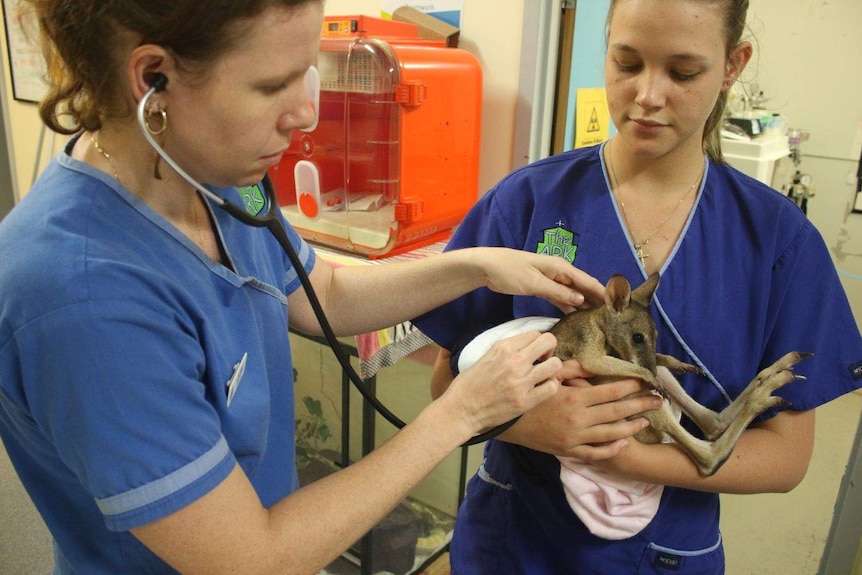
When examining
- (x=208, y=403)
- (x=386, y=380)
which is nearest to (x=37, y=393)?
(x=208, y=403)

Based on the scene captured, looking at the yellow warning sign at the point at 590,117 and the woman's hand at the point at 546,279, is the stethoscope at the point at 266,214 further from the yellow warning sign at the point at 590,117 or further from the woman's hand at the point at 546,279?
the yellow warning sign at the point at 590,117

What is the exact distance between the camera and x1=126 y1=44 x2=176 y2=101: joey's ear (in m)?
0.65

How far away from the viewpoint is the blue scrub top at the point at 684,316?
37.7 inches

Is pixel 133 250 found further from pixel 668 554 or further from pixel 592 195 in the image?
pixel 668 554

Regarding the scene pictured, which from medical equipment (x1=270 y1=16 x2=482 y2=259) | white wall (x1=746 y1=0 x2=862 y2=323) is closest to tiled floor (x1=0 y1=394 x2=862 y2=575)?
white wall (x1=746 y1=0 x2=862 y2=323)

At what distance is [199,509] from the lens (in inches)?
26.5

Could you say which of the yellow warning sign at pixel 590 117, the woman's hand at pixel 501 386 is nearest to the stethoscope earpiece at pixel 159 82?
the woman's hand at pixel 501 386

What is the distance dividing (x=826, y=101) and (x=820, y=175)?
37 cm

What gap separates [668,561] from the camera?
99cm

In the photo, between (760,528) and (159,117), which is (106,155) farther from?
(760,528)

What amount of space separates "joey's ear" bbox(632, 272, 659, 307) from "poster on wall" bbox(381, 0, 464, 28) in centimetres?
159

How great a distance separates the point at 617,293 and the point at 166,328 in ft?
2.01

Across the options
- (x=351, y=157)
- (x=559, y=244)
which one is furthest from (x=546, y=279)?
(x=351, y=157)

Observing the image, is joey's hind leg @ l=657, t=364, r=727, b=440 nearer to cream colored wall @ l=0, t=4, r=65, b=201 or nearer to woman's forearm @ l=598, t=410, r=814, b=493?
woman's forearm @ l=598, t=410, r=814, b=493
